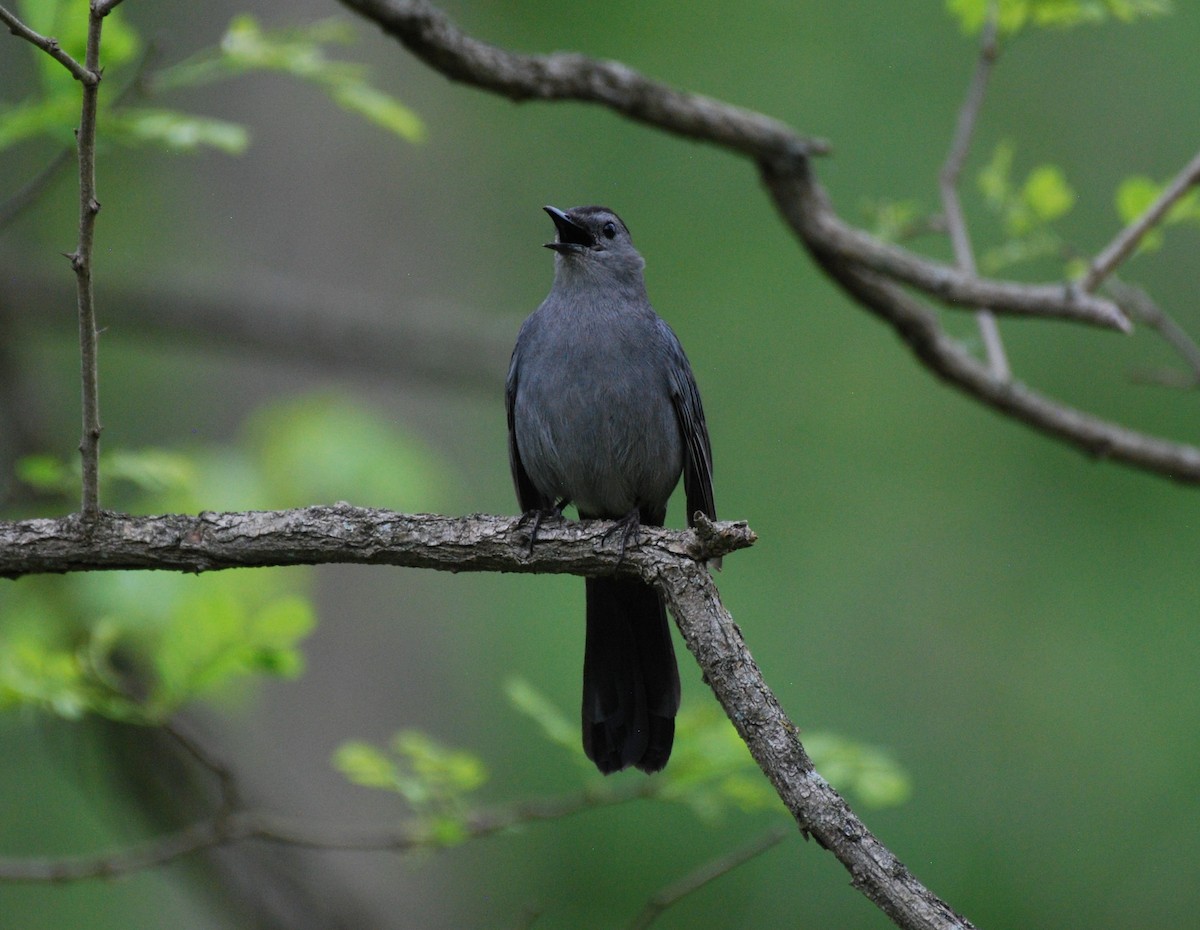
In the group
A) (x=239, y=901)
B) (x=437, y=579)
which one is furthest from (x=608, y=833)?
(x=239, y=901)

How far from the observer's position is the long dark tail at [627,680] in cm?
397

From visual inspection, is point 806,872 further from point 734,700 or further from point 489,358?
point 734,700

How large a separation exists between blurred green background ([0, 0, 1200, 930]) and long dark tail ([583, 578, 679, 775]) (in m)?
1.74

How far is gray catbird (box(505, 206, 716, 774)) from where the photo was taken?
4.11 meters

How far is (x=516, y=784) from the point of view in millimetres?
9672

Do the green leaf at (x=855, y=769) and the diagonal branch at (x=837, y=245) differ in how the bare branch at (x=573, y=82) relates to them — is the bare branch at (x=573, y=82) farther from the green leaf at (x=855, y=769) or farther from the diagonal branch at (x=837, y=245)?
the green leaf at (x=855, y=769)

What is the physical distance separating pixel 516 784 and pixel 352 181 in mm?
4709

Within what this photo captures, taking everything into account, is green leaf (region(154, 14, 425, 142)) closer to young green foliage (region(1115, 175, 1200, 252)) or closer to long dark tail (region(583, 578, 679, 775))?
long dark tail (region(583, 578, 679, 775))

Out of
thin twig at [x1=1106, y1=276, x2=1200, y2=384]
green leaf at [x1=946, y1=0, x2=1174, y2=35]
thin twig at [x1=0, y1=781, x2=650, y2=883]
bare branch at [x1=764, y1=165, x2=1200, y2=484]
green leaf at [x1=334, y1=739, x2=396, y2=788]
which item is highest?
green leaf at [x1=946, y1=0, x2=1174, y2=35]

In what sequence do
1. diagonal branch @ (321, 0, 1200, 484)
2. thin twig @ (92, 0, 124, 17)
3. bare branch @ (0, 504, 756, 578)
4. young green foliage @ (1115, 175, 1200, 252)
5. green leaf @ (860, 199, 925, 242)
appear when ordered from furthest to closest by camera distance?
green leaf @ (860, 199, 925, 242)
young green foliage @ (1115, 175, 1200, 252)
diagonal branch @ (321, 0, 1200, 484)
bare branch @ (0, 504, 756, 578)
thin twig @ (92, 0, 124, 17)

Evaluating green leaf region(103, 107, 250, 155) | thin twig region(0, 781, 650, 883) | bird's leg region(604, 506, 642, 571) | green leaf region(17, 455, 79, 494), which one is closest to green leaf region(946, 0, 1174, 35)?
bird's leg region(604, 506, 642, 571)

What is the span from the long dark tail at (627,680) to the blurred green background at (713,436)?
5.72 feet

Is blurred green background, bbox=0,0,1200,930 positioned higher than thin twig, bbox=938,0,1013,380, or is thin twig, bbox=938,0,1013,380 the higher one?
thin twig, bbox=938,0,1013,380

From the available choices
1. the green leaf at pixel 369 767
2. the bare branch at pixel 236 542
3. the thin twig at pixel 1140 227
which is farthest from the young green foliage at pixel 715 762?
the thin twig at pixel 1140 227
